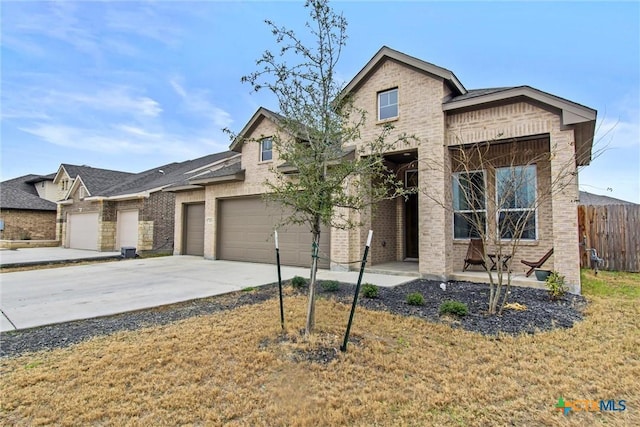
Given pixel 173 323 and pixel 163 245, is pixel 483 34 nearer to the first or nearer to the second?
pixel 173 323

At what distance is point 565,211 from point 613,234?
544 cm

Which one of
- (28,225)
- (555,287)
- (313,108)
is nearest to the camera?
(313,108)

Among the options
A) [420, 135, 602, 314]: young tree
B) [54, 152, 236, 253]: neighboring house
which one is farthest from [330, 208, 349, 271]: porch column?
[54, 152, 236, 253]: neighboring house

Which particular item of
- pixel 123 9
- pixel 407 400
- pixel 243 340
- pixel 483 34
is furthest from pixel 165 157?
pixel 407 400

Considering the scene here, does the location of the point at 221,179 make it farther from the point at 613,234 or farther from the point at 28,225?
the point at 28,225

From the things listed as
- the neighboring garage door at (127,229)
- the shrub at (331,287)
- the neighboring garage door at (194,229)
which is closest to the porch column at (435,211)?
the shrub at (331,287)

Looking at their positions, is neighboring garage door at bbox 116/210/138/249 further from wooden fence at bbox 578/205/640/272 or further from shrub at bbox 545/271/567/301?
wooden fence at bbox 578/205/640/272

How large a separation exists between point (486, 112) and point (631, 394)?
6.87 m

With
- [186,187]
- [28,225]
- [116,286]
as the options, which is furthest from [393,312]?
[28,225]

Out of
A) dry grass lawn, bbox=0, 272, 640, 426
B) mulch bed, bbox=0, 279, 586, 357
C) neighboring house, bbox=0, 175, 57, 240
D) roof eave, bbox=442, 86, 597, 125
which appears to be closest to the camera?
dry grass lawn, bbox=0, 272, 640, 426

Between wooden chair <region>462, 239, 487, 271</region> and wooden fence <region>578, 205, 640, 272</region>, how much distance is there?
17.1 feet

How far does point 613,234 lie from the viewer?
407 inches

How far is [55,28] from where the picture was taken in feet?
32.5

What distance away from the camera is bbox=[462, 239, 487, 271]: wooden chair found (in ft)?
28.0
